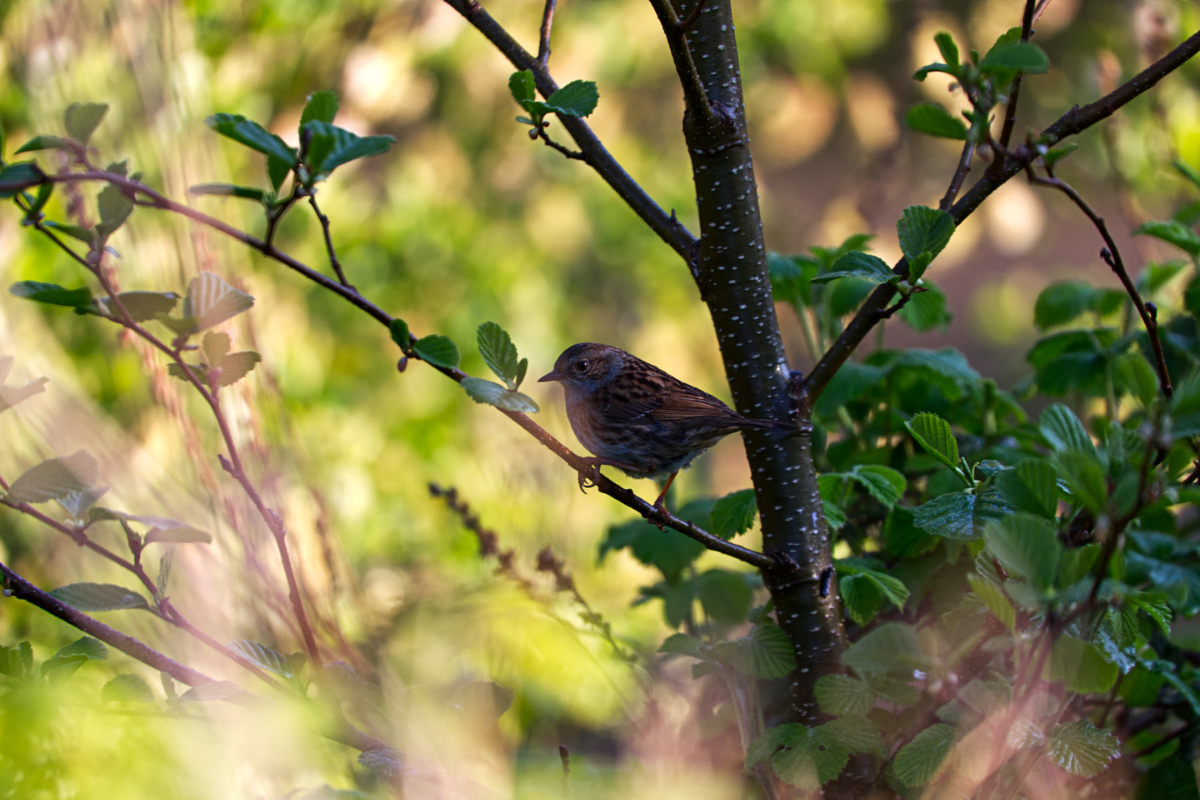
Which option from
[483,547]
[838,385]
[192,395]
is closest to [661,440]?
[838,385]

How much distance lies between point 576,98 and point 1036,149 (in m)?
0.49

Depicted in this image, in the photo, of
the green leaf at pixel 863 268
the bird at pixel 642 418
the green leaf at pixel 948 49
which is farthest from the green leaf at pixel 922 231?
the bird at pixel 642 418

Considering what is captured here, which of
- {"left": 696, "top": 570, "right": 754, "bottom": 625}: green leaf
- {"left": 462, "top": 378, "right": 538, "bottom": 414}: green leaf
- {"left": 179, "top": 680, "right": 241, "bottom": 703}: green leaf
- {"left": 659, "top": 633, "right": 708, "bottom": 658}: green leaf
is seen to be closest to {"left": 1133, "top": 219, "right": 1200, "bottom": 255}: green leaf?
{"left": 696, "top": 570, "right": 754, "bottom": 625}: green leaf

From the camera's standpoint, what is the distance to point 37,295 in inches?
32.4

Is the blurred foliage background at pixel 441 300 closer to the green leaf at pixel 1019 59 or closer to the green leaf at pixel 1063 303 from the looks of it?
the green leaf at pixel 1063 303

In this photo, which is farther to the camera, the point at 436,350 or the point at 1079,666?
the point at 436,350

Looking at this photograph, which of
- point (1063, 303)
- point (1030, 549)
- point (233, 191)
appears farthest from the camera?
point (1063, 303)

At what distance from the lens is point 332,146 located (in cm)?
76

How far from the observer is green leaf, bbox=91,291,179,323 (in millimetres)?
837

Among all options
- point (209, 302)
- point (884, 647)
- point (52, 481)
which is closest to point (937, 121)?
point (884, 647)

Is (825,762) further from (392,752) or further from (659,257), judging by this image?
(659,257)

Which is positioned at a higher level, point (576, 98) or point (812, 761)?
point (576, 98)

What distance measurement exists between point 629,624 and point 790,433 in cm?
193

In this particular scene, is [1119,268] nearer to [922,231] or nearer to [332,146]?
[922,231]
